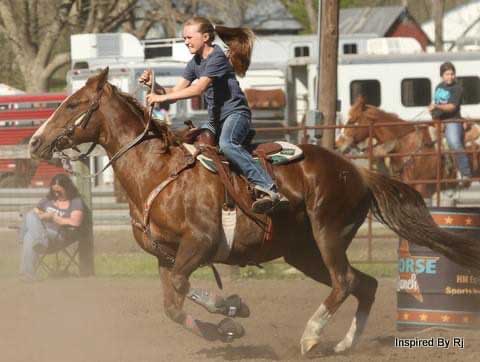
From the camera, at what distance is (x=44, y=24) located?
30172mm

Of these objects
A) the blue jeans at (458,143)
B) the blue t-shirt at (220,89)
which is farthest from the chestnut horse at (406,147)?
the blue t-shirt at (220,89)

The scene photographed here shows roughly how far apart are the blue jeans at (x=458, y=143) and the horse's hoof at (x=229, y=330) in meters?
6.77

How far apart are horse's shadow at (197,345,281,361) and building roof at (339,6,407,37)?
105ft

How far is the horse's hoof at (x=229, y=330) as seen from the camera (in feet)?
27.0

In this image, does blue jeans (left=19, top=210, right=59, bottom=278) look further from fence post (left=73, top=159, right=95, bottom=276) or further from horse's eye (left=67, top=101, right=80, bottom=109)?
horse's eye (left=67, top=101, right=80, bottom=109)

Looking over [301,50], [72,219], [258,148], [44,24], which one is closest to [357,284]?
[258,148]

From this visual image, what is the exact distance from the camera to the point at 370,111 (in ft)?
57.2

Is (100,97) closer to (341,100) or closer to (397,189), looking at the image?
(397,189)

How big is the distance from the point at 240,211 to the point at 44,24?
22.8m

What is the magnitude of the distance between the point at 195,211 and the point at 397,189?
183 centimetres

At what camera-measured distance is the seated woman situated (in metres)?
12.8

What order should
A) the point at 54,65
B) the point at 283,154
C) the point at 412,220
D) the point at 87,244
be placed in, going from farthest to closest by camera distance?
the point at 54,65 → the point at 87,244 → the point at 412,220 → the point at 283,154

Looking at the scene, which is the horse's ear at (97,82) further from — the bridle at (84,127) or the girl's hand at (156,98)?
the girl's hand at (156,98)

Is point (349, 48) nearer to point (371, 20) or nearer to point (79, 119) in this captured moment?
point (371, 20)
